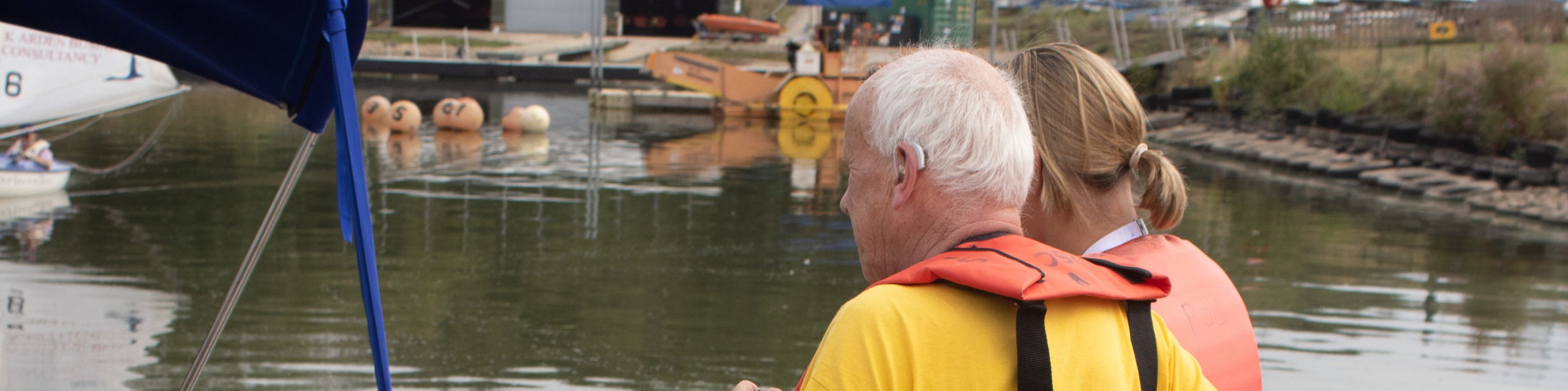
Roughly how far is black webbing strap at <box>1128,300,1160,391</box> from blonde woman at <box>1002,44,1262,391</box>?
0.58m

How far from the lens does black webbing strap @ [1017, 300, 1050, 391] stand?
1349 millimetres

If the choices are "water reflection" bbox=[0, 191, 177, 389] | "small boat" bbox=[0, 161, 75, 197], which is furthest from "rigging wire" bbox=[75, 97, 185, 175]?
"water reflection" bbox=[0, 191, 177, 389]

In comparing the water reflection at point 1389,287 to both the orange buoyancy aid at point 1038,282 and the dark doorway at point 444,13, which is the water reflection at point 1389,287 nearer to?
the orange buoyancy aid at point 1038,282

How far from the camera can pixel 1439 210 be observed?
13375 millimetres

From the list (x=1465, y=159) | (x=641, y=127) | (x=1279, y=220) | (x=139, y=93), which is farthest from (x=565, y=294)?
(x=641, y=127)

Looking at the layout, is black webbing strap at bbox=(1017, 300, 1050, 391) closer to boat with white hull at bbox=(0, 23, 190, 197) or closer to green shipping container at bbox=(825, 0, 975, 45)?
boat with white hull at bbox=(0, 23, 190, 197)

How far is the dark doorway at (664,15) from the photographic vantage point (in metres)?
46.8

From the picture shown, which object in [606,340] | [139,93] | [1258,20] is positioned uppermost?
[1258,20]

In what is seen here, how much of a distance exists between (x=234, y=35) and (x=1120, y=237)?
1869 mm

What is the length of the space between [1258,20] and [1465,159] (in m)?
10.9

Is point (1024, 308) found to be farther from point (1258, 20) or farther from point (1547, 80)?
point (1258, 20)

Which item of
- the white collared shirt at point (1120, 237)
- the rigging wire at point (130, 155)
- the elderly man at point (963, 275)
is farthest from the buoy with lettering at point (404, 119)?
the elderly man at point (963, 275)

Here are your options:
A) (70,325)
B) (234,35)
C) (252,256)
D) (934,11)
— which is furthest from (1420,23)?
(234,35)

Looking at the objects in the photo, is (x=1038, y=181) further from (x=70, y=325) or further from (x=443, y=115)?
(x=443, y=115)
